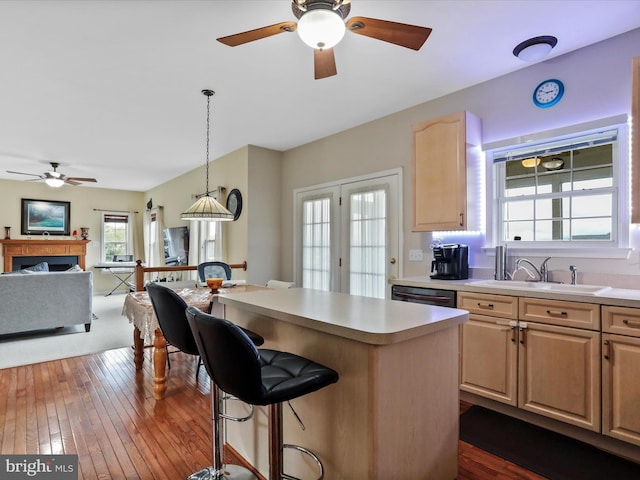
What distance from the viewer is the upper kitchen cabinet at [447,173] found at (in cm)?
292

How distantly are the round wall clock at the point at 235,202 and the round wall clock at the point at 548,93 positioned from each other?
380 cm

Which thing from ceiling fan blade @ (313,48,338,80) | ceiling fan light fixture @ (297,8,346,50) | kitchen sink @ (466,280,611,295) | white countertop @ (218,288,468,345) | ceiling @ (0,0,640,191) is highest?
ceiling @ (0,0,640,191)

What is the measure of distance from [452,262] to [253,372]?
2.25 m

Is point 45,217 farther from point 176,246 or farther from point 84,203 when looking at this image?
point 176,246

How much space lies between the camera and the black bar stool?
1179 millimetres

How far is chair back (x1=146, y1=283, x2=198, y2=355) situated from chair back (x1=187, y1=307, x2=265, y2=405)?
52 centimetres

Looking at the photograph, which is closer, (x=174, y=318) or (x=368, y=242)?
(x=174, y=318)

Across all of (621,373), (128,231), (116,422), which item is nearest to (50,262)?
(128,231)

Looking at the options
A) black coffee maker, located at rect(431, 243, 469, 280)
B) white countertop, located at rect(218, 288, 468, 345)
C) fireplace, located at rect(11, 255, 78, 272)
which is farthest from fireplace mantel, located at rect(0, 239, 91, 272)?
black coffee maker, located at rect(431, 243, 469, 280)

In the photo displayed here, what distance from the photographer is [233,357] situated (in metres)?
1.20

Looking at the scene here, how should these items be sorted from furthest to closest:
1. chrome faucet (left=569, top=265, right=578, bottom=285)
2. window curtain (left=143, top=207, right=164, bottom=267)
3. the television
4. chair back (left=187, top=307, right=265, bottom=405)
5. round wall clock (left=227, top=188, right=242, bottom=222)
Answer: window curtain (left=143, top=207, right=164, bottom=267)
the television
round wall clock (left=227, top=188, right=242, bottom=222)
chrome faucet (left=569, top=265, right=578, bottom=285)
chair back (left=187, top=307, right=265, bottom=405)

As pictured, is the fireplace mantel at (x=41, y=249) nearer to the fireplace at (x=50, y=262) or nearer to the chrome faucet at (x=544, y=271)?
the fireplace at (x=50, y=262)

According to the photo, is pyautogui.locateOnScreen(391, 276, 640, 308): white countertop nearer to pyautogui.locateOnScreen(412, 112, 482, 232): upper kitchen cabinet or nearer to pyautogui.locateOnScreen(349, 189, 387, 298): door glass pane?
pyautogui.locateOnScreen(412, 112, 482, 232): upper kitchen cabinet

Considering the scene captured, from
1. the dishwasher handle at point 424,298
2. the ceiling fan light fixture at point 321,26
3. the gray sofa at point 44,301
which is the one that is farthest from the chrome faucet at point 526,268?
the gray sofa at point 44,301
